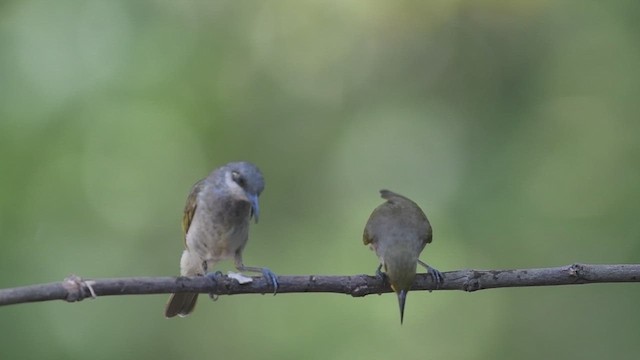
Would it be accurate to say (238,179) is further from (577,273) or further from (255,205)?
(577,273)

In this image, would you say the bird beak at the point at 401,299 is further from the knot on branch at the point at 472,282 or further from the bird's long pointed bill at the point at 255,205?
the bird's long pointed bill at the point at 255,205

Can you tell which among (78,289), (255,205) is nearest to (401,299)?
(255,205)

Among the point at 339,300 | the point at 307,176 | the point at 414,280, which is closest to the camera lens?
the point at 414,280

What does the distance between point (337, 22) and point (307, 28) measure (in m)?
0.29

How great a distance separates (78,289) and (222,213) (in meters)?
1.64

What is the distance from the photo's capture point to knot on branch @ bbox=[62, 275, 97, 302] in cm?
292

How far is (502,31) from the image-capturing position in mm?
9164

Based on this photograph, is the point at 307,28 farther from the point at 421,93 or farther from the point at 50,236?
the point at 50,236

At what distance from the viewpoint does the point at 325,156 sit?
29.0 ft

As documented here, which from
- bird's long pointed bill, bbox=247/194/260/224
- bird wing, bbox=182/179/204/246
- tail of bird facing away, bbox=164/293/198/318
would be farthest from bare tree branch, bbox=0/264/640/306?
tail of bird facing away, bbox=164/293/198/318

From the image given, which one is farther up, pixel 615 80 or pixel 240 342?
pixel 615 80

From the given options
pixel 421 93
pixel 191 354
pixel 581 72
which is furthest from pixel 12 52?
pixel 581 72

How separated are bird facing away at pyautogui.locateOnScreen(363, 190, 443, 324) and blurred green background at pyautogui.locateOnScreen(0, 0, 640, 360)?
3.32 m

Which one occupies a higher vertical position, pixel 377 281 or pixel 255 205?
pixel 255 205
